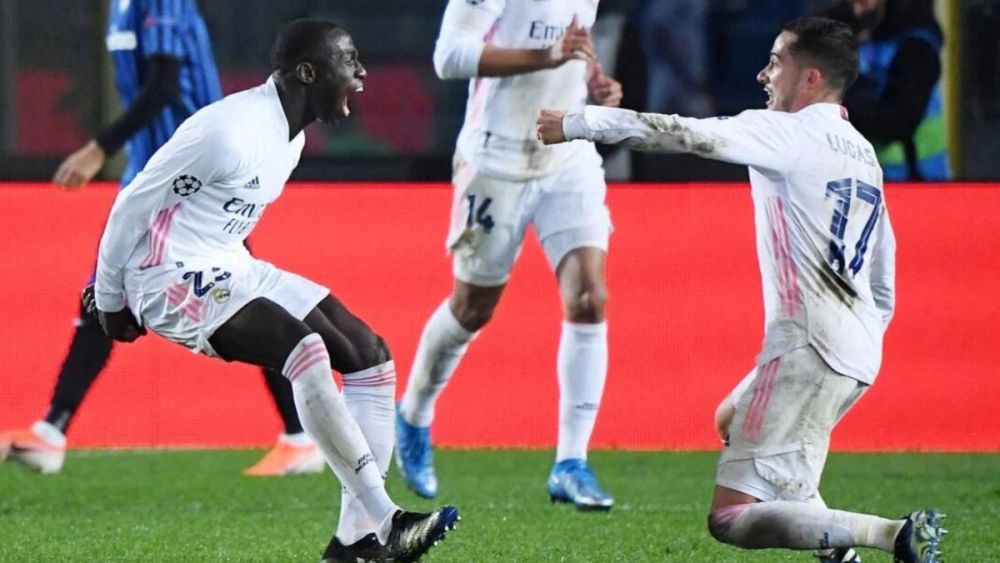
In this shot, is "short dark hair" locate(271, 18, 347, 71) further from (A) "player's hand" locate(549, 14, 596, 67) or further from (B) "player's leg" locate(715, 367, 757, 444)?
(B) "player's leg" locate(715, 367, 757, 444)

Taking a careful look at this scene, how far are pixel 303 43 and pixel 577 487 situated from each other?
2.15m

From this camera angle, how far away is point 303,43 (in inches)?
246

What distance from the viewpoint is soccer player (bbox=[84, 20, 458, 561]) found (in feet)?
19.6

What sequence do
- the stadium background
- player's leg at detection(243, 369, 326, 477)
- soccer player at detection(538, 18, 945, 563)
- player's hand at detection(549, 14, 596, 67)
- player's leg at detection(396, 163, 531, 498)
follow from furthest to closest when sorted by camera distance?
the stadium background < player's leg at detection(243, 369, 326, 477) < player's leg at detection(396, 163, 531, 498) < player's hand at detection(549, 14, 596, 67) < soccer player at detection(538, 18, 945, 563)

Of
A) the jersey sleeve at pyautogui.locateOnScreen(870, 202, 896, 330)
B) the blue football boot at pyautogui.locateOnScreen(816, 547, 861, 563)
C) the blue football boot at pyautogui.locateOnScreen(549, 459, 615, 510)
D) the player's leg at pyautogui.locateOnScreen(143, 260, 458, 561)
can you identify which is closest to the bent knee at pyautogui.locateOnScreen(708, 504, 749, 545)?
the blue football boot at pyautogui.locateOnScreen(816, 547, 861, 563)

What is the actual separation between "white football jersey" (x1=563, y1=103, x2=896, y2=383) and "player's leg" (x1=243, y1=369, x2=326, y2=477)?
3.46 metres

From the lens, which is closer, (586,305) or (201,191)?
(201,191)

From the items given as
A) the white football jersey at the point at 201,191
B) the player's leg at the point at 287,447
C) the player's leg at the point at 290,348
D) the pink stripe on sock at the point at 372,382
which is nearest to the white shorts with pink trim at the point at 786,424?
the player's leg at the point at 290,348

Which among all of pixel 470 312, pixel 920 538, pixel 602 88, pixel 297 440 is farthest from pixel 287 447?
pixel 920 538

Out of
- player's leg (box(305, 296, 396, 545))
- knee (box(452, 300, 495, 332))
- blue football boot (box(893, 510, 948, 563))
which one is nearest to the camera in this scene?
blue football boot (box(893, 510, 948, 563))

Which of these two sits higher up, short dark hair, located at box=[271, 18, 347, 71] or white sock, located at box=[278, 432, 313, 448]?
short dark hair, located at box=[271, 18, 347, 71]

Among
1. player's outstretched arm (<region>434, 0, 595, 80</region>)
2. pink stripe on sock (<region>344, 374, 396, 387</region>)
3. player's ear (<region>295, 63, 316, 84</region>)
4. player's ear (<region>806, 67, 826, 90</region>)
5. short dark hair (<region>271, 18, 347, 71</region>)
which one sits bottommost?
pink stripe on sock (<region>344, 374, 396, 387</region>)

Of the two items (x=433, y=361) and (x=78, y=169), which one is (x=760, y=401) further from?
(x=78, y=169)

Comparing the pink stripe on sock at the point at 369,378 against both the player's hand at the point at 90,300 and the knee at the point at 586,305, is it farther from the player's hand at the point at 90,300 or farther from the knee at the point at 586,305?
the knee at the point at 586,305
